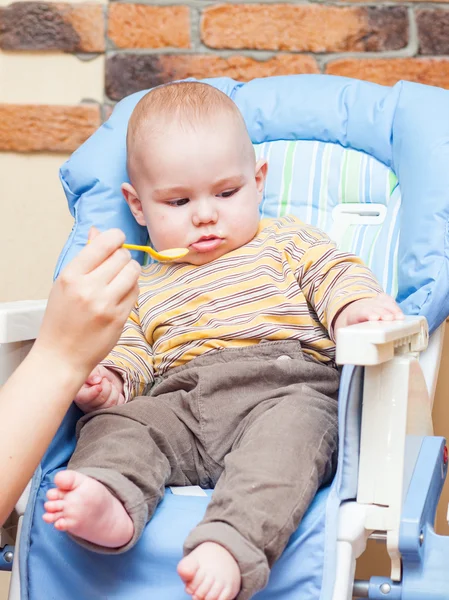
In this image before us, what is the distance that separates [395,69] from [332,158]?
1.07ft

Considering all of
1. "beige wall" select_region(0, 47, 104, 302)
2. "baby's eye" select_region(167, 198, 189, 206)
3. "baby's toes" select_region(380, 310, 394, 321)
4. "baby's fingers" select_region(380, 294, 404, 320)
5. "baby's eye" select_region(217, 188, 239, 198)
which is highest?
"baby's eye" select_region(217, 188, 239, 198)

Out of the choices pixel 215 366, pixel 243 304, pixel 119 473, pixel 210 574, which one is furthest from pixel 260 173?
pixel 210 574

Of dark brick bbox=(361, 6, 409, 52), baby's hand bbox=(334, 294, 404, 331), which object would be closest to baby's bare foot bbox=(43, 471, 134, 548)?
baby's hand bbox=(334, 294, 404, 331)

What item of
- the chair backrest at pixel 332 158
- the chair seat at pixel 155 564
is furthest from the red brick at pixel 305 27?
the chair seat at pixel 155 564

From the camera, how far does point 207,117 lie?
119cm

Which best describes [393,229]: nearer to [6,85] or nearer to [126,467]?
[126,467]

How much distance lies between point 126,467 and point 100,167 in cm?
58

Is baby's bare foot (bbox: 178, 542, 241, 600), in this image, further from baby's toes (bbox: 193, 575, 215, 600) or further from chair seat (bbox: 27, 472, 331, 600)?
chair seat (bbox: 27, 472, 331, 600)

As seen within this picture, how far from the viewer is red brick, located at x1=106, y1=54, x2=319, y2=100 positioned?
159 centimetres

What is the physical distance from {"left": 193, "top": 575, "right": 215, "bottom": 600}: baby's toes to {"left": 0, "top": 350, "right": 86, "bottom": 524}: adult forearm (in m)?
0.18

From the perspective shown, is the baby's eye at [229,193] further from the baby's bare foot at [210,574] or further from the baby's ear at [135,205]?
the baby's bare foot at [210,574]

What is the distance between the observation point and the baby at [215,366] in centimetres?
82

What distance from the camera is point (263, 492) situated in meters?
0.84

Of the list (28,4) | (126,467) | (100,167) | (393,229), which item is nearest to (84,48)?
(28,4)
